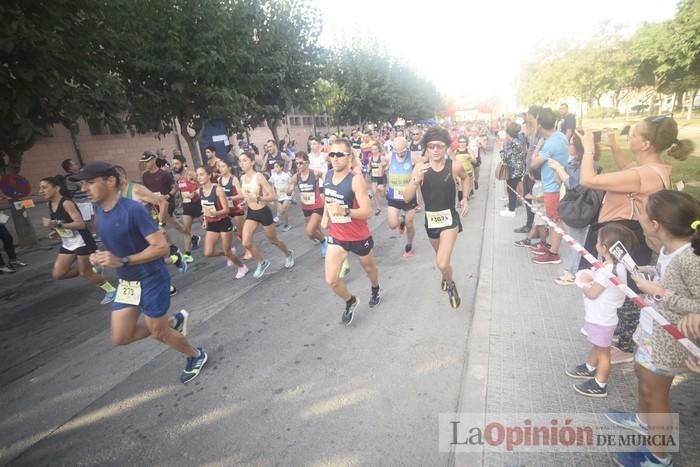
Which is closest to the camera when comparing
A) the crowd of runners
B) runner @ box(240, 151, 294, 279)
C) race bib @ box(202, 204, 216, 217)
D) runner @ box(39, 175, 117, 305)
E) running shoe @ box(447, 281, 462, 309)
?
the crowd of runners

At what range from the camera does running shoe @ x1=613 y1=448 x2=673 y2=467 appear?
2.15 metres

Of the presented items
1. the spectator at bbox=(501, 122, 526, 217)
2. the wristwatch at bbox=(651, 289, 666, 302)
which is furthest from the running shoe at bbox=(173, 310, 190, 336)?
the spectator at bbox=(501, 122, 526, 217)

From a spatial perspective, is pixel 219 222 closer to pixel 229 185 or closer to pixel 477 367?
pixel 229 185

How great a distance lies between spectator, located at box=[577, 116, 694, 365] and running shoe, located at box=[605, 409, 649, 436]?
74 cm

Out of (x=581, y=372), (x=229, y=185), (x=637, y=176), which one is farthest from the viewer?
(x=229, y=185)

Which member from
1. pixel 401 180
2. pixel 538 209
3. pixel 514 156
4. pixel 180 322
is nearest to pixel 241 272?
pixel 180 322

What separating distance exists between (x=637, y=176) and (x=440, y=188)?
2027 millimetres

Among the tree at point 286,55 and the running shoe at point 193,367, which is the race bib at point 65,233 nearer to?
the running shoe at point 193,367

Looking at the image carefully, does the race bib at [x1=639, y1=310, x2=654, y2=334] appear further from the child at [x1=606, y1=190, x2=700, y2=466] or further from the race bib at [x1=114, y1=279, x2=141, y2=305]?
the race bib at [x1=114, y1=279, x2=141, y2=305]

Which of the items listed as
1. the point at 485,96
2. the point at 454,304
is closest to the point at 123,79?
the point at 454,304

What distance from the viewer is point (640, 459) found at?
88.7 inches

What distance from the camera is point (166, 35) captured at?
9.80 meters

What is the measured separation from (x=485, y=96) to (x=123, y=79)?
96.9m

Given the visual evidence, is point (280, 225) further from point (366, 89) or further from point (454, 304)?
point (366, 89)
